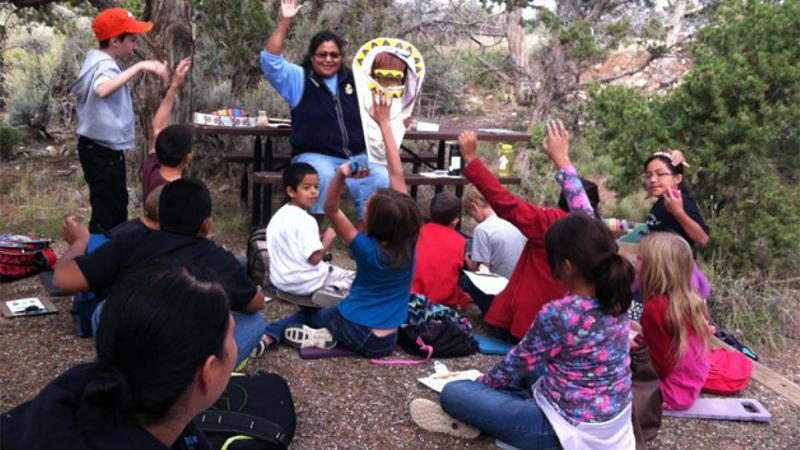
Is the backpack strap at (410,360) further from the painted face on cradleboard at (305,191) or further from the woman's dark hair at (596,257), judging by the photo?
the woman's dark hair at (596,257)

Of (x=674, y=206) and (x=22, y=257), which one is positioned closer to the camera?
(x=674, y=206)

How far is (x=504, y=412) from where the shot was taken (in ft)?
10.2

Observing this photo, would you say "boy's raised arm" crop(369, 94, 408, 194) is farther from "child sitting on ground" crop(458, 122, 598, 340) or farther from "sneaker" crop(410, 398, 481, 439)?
"sneaker" crop(410, 398, 481, 439)

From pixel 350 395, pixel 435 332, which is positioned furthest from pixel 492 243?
pixel 350 395

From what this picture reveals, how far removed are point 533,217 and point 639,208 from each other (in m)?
4.57

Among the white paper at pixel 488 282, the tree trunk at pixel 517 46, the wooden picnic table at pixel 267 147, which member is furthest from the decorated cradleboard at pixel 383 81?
the tree trunk at pixel 517 46

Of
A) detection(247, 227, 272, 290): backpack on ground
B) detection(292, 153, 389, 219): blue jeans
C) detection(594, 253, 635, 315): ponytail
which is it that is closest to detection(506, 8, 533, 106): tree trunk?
detection(292, 153, 389, 219): blue jeans

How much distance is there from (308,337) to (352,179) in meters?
2.12

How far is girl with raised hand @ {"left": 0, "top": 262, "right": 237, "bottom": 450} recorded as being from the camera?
1.37 meters

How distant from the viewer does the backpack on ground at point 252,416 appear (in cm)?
282

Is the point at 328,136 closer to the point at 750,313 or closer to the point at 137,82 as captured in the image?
the point at 137,82

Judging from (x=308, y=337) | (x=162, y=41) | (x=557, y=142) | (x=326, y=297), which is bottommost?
(x=308, y=337)

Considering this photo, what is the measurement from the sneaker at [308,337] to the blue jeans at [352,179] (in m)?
1.74

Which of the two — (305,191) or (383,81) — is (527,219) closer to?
(305,191)
